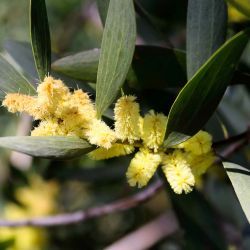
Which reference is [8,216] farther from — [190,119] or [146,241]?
[190,119]

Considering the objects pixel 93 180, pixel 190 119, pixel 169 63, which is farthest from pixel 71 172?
pixel 190 119

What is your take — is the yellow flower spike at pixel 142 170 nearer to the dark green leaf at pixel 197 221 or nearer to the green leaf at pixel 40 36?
the green leaf at pixel 40 36

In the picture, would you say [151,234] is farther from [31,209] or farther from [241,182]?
[241,182]

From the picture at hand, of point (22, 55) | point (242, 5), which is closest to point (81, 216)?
point (22, 55)

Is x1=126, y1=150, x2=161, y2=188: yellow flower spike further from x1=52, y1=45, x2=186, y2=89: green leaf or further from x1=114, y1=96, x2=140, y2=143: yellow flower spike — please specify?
x1=52, y1=45, x2=186, y2=89: green leaf

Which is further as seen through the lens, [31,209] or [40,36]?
[31,209]

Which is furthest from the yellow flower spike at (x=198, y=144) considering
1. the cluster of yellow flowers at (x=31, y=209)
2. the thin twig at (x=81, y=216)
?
the cluster of yellow flowers at (x=31, y=209)

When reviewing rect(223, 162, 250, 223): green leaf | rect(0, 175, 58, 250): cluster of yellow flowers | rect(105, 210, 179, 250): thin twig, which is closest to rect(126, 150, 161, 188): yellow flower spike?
rect(223, 162, 250, 223): green leaf
